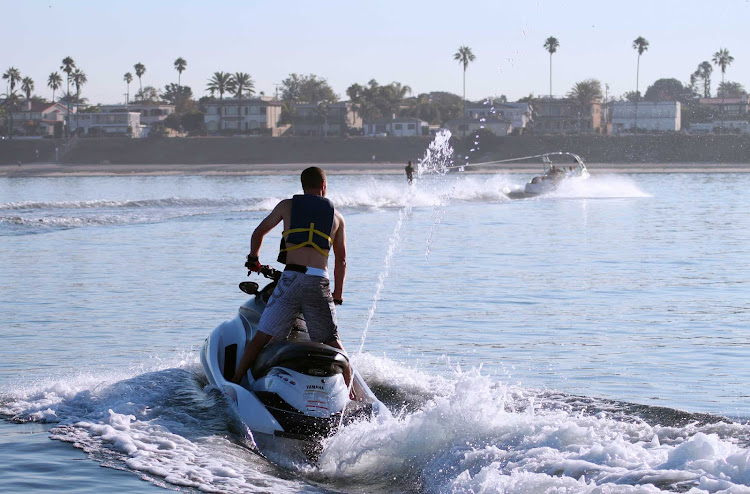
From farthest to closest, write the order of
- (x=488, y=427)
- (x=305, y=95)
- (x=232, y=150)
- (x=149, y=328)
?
1. (x=305, y=95)
2. (x=232, y=150)
3. (x=149, y=328)
4. (x=488, y=427)

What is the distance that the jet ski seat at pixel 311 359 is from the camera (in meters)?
7.69

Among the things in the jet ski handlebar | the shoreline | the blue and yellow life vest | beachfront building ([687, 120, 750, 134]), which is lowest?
the shoreline

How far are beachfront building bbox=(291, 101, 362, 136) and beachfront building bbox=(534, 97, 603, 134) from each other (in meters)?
22.8

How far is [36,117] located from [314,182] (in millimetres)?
146686

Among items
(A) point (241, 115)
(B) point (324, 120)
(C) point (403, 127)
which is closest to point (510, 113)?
(C) point (403, 127)

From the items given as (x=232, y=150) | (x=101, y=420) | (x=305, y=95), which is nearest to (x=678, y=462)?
(x=101, y=420)

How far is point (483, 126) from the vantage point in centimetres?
12062

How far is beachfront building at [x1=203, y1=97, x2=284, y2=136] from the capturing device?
447 ft

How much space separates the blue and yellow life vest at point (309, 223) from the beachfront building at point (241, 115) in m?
128

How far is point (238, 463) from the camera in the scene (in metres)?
7.91

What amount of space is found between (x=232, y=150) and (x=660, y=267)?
9365 cm

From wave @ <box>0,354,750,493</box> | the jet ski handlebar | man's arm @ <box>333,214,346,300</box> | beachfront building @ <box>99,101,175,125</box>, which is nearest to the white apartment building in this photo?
beachfront building @ <box>99,101,175,125</box>

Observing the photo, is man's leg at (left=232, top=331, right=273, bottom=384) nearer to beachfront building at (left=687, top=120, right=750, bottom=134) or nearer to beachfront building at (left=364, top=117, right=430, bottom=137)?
beachfront building at (left=364, top=117, right=430, bottom=137)

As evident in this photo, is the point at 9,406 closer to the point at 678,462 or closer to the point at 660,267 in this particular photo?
the point at 678,462
